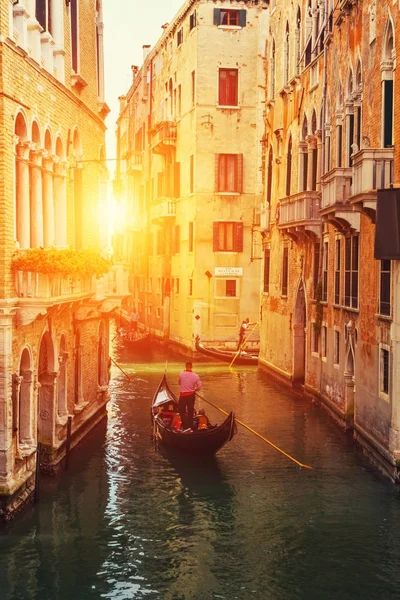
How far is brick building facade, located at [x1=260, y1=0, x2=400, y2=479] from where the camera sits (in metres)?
14.4

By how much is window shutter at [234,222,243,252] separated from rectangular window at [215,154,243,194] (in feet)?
3.81

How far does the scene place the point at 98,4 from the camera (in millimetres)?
18500

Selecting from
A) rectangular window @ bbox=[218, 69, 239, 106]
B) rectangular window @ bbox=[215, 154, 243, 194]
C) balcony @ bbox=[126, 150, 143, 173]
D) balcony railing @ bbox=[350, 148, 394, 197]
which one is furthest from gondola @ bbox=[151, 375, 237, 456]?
balcony @ bbox=[126, 150, 143, 173]

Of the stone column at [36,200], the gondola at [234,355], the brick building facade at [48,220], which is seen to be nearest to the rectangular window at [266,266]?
the gondola at [234,355]

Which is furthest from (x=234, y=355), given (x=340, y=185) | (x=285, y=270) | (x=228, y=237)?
(x=340, y=185)

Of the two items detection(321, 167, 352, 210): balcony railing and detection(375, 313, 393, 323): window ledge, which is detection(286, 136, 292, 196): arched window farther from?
detection(375, 313, 393, 323): window ledge

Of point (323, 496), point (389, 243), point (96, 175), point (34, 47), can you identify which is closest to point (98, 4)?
point (96, 175)

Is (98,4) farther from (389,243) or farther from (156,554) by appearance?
(156,554)

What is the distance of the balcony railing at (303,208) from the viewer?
20844 mm

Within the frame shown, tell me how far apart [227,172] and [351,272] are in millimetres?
14450

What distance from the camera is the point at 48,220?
13.5 meters

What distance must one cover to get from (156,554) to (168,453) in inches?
206

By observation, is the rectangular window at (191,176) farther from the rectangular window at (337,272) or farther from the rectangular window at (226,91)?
the rectangular window at (337,272)

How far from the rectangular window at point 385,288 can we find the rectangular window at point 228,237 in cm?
1665
